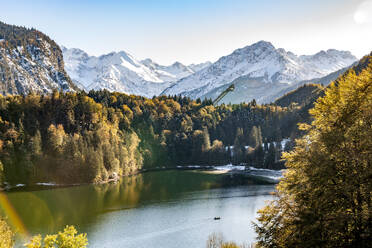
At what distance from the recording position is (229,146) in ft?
635

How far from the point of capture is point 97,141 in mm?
132125

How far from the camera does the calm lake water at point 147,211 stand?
180 ft

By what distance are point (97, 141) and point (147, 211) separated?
6535 cm

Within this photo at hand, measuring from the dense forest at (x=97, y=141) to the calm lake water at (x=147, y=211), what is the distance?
49.3 ft

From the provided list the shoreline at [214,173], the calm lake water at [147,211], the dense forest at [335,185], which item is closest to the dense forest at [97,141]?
the shoreline at [214,173]

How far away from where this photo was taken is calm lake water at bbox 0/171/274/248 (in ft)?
180

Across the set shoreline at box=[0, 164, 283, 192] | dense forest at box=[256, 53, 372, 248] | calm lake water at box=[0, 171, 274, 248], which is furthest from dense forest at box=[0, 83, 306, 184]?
dense forest at box=[256, 53, 372, 248]

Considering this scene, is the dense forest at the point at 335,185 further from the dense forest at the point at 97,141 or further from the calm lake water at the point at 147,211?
the dense forest at the point at 97,141

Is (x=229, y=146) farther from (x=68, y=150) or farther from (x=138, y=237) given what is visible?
(x=138, y=237)

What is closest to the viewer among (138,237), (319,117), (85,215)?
(319,117)

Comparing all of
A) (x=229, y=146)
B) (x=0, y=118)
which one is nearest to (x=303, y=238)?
(x=0, y=118)

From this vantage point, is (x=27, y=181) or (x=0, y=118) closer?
(x=27, y=181)

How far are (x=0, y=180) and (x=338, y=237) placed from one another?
108372 millimetres

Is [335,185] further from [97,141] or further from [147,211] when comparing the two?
[97,141]
